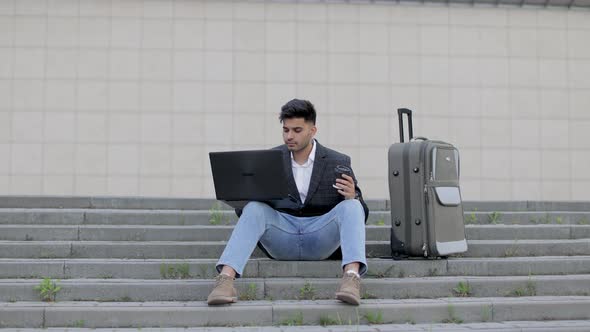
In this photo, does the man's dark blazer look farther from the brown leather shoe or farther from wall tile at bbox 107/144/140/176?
wall tile at bbox 107/144/140/176

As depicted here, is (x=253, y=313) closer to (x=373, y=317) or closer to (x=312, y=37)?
(x=373, y=317)

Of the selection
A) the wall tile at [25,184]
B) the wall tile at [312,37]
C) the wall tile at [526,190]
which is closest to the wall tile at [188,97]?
the wall tile at [312,37]

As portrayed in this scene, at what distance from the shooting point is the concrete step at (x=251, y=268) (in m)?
5.33

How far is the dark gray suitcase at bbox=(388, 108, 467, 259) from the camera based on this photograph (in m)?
5.54

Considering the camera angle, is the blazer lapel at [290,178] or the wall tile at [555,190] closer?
the blazer lapel at [290,178]

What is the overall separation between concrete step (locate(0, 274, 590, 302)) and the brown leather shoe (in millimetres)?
430

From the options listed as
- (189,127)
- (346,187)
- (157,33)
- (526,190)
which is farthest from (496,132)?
(346,187)

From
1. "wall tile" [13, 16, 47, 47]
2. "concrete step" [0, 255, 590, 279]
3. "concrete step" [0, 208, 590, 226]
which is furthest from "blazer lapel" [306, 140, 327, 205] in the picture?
"wall tile" [13, 16, 47, 47]

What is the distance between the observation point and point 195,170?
10383mm

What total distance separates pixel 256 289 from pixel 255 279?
0.55ft

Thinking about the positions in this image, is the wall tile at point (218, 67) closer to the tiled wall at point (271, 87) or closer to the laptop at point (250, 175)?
the tiled wall at point (271, 87)

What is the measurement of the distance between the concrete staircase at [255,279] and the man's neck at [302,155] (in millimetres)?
771

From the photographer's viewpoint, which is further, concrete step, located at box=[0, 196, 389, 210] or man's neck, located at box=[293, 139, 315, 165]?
concrete step, located at box=[0, 196, 389, 210]

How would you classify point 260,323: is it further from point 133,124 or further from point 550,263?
point 133,124
